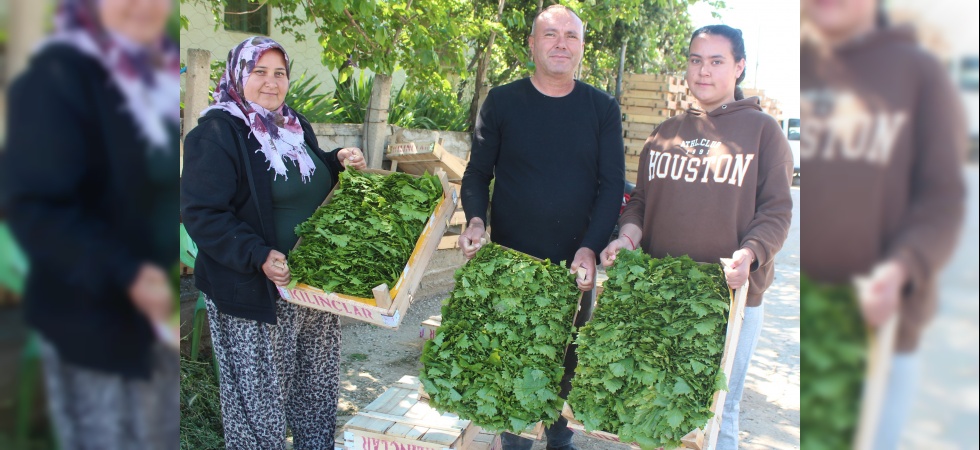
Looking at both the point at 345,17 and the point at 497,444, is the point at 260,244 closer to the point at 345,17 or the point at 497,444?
the point at 497,444

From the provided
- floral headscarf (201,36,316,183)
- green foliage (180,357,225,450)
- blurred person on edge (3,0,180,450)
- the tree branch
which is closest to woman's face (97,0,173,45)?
blurred person on edge (3,0,180,450)

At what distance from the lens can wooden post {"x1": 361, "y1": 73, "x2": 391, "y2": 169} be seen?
6.07 m

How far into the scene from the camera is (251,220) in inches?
112

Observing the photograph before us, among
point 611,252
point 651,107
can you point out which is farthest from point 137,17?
point 651,107

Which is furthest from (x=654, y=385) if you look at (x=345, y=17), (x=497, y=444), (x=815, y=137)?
(x=345, y=17)

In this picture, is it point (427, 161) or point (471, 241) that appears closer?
point (471, 241)

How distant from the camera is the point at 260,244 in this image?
276 centimetres

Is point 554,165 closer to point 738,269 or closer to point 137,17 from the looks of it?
point 738,269

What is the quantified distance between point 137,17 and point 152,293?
1.05 ft

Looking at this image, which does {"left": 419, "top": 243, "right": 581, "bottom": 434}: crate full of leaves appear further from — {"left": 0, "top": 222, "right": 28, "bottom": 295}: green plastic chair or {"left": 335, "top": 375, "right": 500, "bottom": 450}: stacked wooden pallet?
{"left": 0, "top": 222, "right": 28, "bottom": 295}: green plastic chair

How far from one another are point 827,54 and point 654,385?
6.20 feet

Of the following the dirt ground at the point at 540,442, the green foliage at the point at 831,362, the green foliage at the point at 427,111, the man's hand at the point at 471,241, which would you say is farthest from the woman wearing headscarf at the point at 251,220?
the green foliage at the point at 427,111

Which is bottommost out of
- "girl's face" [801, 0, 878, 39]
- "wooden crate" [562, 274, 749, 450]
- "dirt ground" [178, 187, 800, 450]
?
"dirt ground" [178, 187, 800, 450]

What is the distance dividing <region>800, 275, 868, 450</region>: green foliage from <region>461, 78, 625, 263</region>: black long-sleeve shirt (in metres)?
2.29
